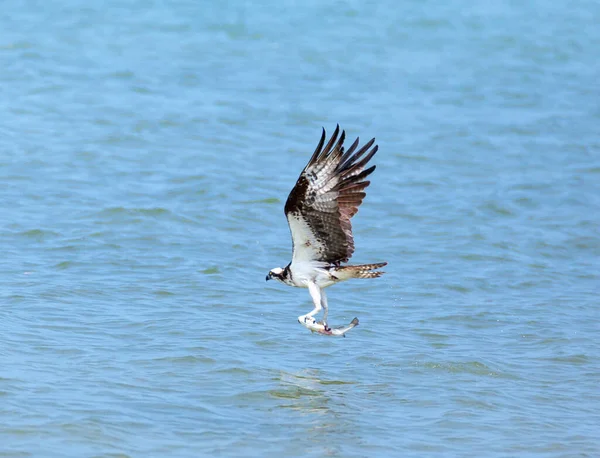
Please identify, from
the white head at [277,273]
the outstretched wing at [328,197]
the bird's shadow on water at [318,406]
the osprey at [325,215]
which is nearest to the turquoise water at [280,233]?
the bird's shadow on water at [318,406]

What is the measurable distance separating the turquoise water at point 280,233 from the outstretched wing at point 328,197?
1208 mm

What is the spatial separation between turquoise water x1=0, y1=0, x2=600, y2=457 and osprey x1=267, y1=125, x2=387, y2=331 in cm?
82

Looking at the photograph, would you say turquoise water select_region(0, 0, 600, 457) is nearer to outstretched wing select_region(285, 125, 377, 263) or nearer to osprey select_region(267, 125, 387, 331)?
osprey select_region(267, 125, 387, 331)

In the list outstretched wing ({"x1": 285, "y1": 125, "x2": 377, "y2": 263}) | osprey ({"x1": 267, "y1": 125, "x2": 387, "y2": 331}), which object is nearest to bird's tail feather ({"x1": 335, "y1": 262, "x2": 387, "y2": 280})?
osprey ({"x1": 267, "y1": 125, "x2": 387, "y2": 331})

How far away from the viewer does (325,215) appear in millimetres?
9008

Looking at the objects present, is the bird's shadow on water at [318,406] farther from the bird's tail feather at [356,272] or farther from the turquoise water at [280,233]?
the bird's tail feather at [356,272]

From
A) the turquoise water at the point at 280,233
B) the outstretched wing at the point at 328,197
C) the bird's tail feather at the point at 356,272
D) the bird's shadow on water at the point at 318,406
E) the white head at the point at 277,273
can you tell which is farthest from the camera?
the white head at the point at 277,273

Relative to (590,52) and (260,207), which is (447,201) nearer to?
(260,207)

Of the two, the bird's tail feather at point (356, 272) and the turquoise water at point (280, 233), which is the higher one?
the bird's tail feather at point (356, 272)

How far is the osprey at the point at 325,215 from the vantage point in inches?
342

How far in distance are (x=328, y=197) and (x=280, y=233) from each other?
5.07 metres

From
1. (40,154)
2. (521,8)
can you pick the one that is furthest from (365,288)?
(521,8)

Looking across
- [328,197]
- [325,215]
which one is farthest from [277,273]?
[328,197]

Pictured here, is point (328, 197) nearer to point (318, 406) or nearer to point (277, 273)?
point (277, 273)
